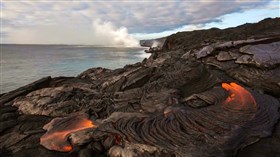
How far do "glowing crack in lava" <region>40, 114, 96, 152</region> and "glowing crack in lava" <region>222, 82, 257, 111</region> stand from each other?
5699mm

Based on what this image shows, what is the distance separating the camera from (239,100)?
1140 cm

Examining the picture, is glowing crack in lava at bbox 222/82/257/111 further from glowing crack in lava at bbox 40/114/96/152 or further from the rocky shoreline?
glowing crack in lava at bbox 40/114/96/152

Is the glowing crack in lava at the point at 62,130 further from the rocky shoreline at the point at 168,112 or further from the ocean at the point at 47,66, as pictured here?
the ocean at the point at 47,66

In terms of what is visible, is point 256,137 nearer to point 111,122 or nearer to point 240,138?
point 240,138

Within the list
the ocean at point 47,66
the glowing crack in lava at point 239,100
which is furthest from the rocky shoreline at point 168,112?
the ocean at point 47,66

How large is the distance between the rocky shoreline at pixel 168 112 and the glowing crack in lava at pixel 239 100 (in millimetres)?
37

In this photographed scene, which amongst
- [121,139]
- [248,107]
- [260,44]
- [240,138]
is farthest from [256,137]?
[260,44]

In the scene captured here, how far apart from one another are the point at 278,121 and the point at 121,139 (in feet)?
19.6

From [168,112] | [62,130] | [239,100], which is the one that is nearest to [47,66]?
[62,130]

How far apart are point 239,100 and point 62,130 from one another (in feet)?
24.6

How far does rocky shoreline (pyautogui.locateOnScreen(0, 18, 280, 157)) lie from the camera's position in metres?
9.31

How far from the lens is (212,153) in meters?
8.54

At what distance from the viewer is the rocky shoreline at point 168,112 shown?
30.6ft

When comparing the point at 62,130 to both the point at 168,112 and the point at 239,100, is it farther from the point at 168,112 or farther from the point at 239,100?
the point at 239,100
